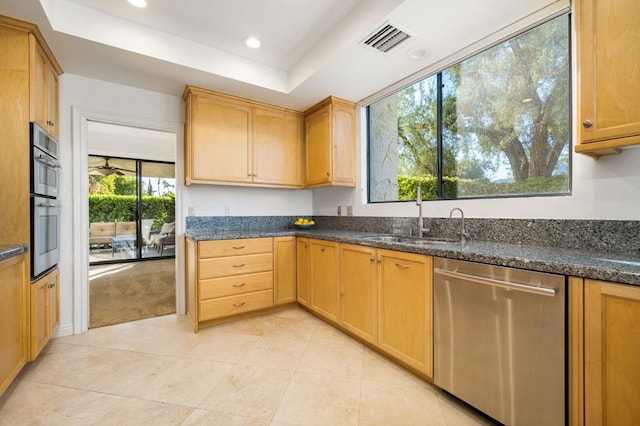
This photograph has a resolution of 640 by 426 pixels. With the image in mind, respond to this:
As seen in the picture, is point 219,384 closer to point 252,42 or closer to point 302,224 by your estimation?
point 302,224

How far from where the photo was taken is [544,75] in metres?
1.85

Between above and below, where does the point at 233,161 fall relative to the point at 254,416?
above

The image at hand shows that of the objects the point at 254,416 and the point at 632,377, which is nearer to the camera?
the point at 632,377

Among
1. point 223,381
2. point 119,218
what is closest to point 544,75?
point 223,381

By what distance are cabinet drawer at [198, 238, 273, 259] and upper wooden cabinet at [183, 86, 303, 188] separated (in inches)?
27.8

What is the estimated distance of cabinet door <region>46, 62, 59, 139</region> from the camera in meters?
2.24

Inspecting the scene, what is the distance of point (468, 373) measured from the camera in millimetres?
1517

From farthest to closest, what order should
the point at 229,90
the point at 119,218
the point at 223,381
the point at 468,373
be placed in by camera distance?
the point at 119,218, the point at 229,90, the point at 223,381, the point at 468,373

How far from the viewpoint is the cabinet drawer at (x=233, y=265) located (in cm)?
262

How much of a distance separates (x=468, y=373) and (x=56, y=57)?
3794 millimetres

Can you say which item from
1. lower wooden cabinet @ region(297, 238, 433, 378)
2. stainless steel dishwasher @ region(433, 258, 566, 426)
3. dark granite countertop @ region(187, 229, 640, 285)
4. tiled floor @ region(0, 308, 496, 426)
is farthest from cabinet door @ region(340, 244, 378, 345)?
stainless steel dishwasher @ region(433, 258, 566, 426)

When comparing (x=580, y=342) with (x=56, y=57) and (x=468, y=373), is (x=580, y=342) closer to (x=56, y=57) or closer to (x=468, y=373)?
(x=468, y=373)

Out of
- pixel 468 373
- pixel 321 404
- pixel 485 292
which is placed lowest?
pixel 321 404

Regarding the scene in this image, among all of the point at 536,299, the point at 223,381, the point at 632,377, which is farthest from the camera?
the point at 223,381
